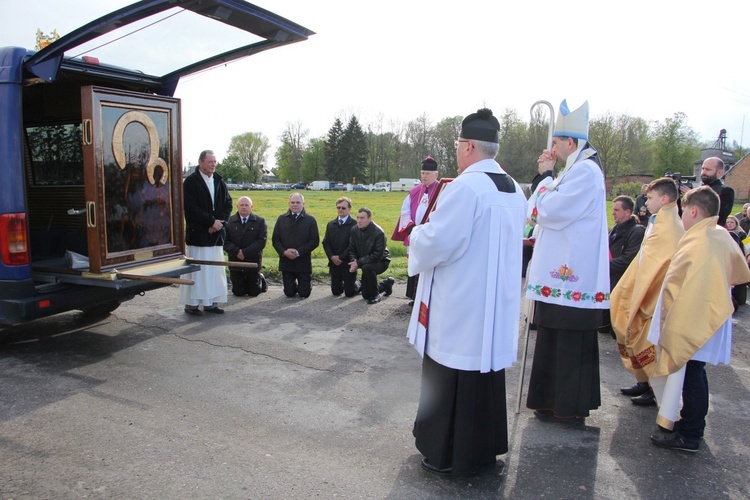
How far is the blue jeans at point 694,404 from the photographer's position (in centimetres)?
395

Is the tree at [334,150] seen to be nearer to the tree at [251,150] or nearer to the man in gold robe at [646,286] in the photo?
the tree at [251,150]

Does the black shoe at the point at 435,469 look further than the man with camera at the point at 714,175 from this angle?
No

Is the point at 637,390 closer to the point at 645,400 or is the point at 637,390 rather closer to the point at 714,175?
the point at 645,400

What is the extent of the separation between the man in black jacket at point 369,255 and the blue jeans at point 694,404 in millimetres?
5106

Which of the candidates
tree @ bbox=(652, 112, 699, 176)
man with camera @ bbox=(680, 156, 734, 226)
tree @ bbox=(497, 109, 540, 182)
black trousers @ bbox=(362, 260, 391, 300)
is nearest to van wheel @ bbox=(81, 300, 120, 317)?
black trousers @ bbox=(362, 260, 391, 300)

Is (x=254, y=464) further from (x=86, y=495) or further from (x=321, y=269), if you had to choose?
(x=321, y=269)

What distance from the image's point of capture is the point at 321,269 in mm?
10859

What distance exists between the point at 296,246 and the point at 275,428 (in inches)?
196

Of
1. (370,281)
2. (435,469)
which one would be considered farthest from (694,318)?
(370,281)

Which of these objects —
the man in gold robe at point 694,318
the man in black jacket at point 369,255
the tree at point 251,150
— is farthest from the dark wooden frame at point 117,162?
the tree at point 251,150

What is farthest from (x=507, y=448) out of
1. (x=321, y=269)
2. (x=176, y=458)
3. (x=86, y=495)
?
(x=321, y=269)

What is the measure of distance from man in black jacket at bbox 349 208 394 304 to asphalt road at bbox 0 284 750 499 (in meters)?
1.94

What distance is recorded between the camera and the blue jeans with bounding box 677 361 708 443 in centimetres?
395

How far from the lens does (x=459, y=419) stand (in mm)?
3475
